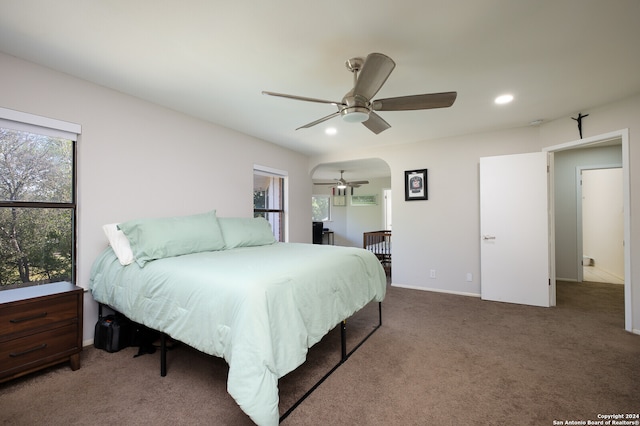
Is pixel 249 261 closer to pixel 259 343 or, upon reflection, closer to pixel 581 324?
pixel 259 343

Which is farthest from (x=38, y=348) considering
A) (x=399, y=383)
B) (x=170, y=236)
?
(x=399, y=383)

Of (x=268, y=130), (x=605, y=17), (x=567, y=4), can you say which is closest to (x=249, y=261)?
(x=268, y=130)

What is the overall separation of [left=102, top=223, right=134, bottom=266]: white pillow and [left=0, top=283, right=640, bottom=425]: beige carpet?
83 centimetres

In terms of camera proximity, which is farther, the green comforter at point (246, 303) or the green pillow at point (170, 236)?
the green pillow at point (170, 236)

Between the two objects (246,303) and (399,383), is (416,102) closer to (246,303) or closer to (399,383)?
(246,303)

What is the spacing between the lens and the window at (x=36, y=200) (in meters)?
2.16

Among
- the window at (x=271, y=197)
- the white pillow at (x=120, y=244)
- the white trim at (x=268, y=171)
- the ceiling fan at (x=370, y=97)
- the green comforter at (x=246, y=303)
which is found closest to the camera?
the green comforter at (x=246, y=303)

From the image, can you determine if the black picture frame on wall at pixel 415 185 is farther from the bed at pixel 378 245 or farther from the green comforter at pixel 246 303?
the green comforter at pixel 246 303

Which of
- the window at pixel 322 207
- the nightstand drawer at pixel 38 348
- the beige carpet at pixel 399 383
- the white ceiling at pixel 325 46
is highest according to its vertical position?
the white ceiling at pixel 325 46

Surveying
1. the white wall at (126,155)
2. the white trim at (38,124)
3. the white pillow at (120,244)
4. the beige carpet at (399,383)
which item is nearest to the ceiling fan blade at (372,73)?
the beige carpet at (399,383)

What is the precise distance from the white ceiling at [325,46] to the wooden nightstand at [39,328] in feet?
5.87

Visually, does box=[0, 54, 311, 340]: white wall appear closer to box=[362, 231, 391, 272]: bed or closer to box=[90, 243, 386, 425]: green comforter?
box=[90, 243, 386, 425]: green comforter

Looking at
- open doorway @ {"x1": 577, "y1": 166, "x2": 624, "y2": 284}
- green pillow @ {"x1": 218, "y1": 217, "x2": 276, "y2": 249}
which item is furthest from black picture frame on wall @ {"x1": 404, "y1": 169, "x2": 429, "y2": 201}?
open doorway @ {"x1": 577, "y1": 166, "x2": 624, "y2": 284}

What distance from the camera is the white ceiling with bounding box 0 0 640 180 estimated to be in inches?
63.4
